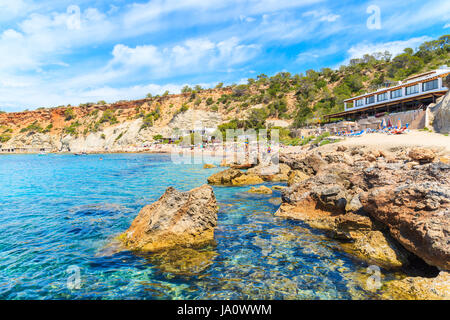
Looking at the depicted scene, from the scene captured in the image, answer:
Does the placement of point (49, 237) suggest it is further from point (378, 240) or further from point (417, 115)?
point (417, 115)

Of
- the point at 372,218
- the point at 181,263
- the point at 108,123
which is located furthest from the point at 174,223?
the point at 108,123

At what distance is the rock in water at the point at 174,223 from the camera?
234 inches

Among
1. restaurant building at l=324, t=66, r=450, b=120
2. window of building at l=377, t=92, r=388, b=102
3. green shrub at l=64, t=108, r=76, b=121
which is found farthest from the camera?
green shrub at l=64, t=108, r=76, b=121

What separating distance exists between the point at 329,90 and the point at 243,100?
24486 mm

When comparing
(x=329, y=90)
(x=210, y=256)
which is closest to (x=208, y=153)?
(x=210, y=256)

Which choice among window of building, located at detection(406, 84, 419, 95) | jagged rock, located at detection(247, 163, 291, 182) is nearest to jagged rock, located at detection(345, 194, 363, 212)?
jagged rock, located at detection(247, 163, 291, 182)

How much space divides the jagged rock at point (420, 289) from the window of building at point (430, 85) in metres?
33.5

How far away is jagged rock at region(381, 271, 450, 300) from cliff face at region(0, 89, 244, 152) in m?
66.5

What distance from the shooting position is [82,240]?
6508 mm

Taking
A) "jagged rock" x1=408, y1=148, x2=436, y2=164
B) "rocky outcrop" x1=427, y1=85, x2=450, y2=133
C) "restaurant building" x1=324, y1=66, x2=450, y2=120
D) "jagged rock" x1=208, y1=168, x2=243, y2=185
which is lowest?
"jagged rock" x1=208, y1=168, x2=243, y2=185

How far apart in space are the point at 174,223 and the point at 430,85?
3546cm

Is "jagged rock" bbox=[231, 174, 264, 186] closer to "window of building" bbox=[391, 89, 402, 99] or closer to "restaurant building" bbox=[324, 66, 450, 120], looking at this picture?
"restaurant building" bbox=[324, 66, 450, 120]

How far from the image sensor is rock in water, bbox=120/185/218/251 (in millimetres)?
5938

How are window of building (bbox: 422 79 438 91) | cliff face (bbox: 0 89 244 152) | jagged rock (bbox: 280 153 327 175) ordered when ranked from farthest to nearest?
1. cliff face (bbox: 0 89 244 152)
2. window of building (bbox: 422 79 438 91)
3. jagged rock (bbox: 280 153 327 175)
